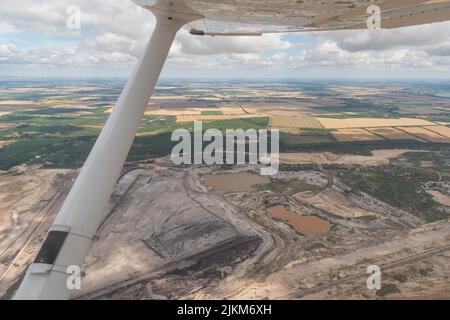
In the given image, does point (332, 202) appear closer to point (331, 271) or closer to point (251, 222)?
point (251, 222)

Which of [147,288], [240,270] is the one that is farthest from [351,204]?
[147,288]

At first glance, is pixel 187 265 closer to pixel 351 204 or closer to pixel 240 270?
pixel 240 270

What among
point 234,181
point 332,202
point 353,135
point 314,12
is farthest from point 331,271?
point 353,135

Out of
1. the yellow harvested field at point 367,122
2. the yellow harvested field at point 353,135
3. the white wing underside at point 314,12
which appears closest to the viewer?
the white wing underside at point 314,12

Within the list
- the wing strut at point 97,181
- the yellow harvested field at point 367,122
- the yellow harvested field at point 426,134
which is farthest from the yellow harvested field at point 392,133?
the wing strut at point 97,181

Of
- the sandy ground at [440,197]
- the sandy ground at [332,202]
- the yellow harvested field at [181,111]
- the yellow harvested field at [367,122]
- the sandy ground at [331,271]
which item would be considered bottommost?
the sandy ground at [331,271]

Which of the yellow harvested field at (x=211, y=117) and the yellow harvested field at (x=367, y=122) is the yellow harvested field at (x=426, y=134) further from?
the yellow harvested field at (x=211, y=117)
